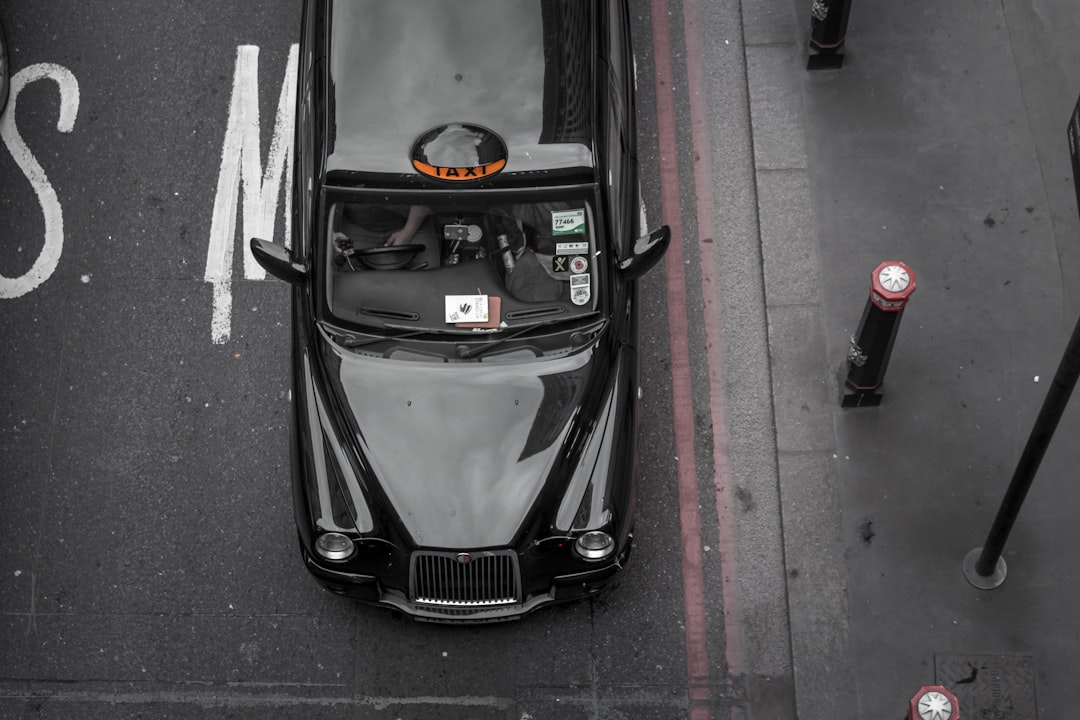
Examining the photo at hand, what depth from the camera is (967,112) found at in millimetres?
7516

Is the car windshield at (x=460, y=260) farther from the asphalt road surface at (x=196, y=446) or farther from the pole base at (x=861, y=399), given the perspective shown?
the pole base at (x=861, y=399)

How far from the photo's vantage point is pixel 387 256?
6.09 metres

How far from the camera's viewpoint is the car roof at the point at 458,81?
6.08 metres

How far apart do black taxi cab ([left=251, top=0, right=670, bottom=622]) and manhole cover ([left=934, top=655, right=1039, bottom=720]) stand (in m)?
1.88

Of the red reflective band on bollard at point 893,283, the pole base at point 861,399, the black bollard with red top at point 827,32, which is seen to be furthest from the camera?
the black bollard with red top at point 827,32

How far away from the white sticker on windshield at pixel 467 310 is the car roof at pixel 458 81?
2.21ft

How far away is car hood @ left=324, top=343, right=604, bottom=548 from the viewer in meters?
5.82

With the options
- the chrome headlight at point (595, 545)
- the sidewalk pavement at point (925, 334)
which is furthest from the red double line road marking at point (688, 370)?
the chrome headlight at point (595, 545)

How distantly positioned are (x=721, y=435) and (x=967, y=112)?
2.72 meters

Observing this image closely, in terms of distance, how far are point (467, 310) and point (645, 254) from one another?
3.17 feet

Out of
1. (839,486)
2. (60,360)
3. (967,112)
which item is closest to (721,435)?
(839,486)

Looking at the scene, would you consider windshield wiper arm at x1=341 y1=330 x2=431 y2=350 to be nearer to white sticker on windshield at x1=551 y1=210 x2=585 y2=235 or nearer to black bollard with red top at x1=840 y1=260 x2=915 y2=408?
white sticker on windshield at x1=551 y1=210 x2=585 y2=235

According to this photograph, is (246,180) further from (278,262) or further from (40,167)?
(278,262)

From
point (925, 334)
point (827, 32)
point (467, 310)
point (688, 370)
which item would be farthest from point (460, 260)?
point (827, 32)
